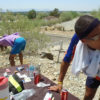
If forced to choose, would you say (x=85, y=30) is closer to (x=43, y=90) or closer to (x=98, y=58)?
(x=98, y=58)

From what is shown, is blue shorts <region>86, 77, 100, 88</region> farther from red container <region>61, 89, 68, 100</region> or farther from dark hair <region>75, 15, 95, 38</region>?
→ dark hair <region>75, 15, 95, 38</region>

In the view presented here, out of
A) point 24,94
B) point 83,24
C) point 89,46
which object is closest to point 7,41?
point 24,94

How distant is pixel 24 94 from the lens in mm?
1755

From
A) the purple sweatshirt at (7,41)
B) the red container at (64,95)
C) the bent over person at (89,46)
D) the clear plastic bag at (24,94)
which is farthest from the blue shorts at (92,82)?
the purple sweatshirt at (7,41)

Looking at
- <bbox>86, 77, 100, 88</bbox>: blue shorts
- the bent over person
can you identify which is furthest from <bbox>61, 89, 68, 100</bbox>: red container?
<bbox>86, 77, 100, 88</bbox>: blue shorts

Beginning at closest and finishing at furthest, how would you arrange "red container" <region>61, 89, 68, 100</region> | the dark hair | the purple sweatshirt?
the dark hair < "red container" <region>61, 89, 68, 100</region> < the purple sweatshirt

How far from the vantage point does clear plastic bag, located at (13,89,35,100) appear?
1684 mm

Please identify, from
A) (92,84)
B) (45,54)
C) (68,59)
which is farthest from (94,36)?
(45,54)

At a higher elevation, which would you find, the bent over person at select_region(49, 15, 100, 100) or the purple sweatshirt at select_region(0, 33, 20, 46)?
the bent over person at select_region(49, 15, 100, 100)

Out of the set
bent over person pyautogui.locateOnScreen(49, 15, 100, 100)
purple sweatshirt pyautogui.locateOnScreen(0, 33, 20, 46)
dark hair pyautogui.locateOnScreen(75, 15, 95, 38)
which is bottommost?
purple sweatshirt pyautogui.locateOnScreen(0, 33, 20, 46)

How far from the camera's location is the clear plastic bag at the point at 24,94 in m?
1.68

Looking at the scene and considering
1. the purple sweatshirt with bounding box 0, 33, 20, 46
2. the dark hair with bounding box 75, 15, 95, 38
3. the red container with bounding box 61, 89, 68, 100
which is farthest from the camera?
the purple sweatshirt with bounding box 0, 33, 20, 46

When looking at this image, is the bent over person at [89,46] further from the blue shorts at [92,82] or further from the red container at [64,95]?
the red container at [64,95]

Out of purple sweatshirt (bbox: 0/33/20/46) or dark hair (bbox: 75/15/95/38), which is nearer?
dark hair (bbox: 75/15/95/38)
